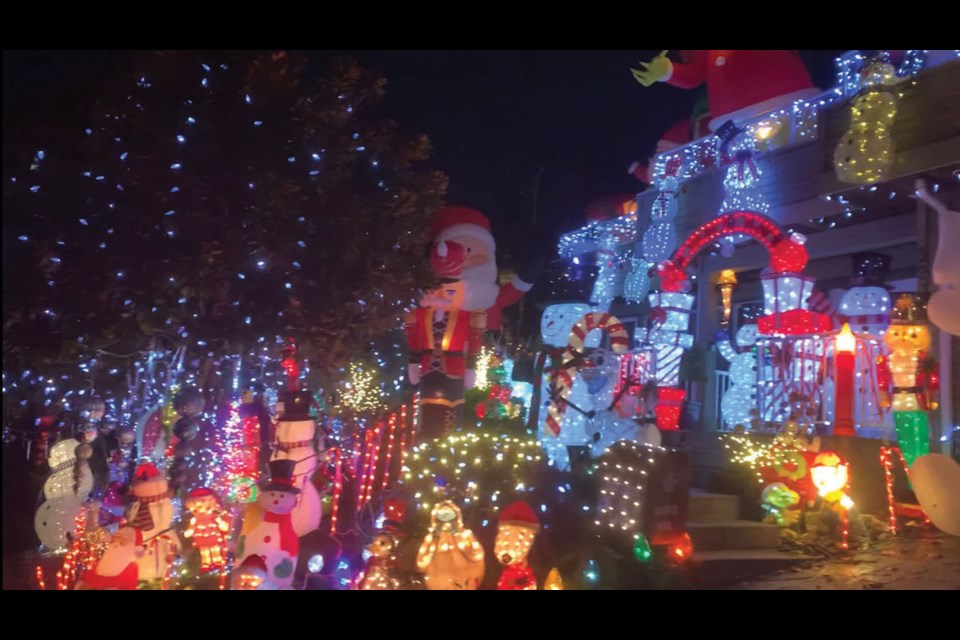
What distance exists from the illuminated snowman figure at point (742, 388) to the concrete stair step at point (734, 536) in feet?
9.10

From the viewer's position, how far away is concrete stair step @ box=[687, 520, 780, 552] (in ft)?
23.3

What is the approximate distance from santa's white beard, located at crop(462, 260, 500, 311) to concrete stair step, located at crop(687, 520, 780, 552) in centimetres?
432

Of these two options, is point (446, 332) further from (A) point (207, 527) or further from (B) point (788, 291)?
(B) point (788, 291)

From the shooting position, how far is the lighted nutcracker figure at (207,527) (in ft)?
20.5

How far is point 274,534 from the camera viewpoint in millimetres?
5973

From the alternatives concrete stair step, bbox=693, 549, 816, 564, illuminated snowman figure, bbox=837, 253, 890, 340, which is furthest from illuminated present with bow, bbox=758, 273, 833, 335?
concrete stair step, bbox=693, 549, 816, 564

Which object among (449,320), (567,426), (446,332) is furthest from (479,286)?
(567,426)

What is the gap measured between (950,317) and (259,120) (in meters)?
7.58

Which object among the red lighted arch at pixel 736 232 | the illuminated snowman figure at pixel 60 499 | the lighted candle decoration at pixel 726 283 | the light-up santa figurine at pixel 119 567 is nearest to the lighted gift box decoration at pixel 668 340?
the red lighted arch at pixel 736 232

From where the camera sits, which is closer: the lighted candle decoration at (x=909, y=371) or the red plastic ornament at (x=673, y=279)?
the lighted candle decoration at (x=909, y=371)

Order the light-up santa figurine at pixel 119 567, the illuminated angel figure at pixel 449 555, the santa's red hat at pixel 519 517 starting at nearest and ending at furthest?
the light-up santa figurine at pixel 119 567
the illuminated angel figure at pixel 449 555
the santa's red hat at pixel 519 517

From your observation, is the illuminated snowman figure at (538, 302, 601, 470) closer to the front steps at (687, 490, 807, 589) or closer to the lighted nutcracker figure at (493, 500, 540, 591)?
the front steps at (687, 490, 807, 589)

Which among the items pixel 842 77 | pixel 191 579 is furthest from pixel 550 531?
pixel 842 77

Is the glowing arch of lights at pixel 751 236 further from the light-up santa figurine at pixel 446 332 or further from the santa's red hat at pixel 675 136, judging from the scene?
the santa's red hat at pixel 675 136
